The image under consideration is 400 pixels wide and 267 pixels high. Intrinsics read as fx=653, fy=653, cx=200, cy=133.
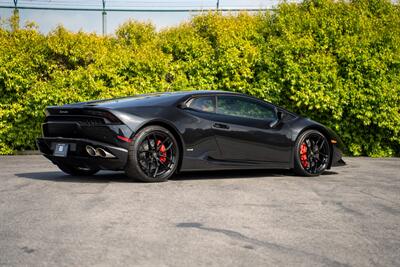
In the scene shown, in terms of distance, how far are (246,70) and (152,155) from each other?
6771mm

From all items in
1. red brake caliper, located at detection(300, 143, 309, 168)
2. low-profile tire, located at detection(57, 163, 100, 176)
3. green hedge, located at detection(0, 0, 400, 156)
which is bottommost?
low-profile tire, located at detection(57, 163, 100, 176)

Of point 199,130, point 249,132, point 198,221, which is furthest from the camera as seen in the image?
point 249,132

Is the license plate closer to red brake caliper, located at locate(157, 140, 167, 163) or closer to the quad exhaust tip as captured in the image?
the quad exhaust tip

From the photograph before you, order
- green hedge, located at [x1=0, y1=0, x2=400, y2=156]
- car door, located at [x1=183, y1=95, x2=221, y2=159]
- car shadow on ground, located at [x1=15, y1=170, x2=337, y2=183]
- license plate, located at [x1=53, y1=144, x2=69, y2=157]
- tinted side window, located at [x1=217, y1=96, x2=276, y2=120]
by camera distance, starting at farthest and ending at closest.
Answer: green hedge, located at [x1=0, y1=0, x2=400, y2=156]
tinted side window, located at [x1=217, y1=96, x2=276, y2=120]
car shadow on ground, located at [x1=15, y1=170, x2=337, y2=183]
car door, located at [x1=183, y1=95, x2=221, y2=159]
license plate, located at [x1=53, y1=144, x2=69, y2=157]

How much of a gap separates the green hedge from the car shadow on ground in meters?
4.42

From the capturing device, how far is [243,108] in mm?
9273

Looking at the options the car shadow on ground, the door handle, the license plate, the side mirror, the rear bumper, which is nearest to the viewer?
the rear bumper

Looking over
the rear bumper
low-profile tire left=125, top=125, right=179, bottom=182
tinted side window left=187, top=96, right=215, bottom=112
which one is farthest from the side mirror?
the rear bumper

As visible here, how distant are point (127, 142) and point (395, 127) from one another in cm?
824

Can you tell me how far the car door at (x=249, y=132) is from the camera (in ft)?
29.1

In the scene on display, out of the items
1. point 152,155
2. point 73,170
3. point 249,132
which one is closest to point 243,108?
point 249,132

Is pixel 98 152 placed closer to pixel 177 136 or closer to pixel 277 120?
pixel 177 136

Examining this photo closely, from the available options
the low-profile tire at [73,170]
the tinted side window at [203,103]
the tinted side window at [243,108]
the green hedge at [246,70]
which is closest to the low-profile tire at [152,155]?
the tinted side window at [203,103]

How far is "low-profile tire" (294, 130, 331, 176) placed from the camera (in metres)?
9.61
